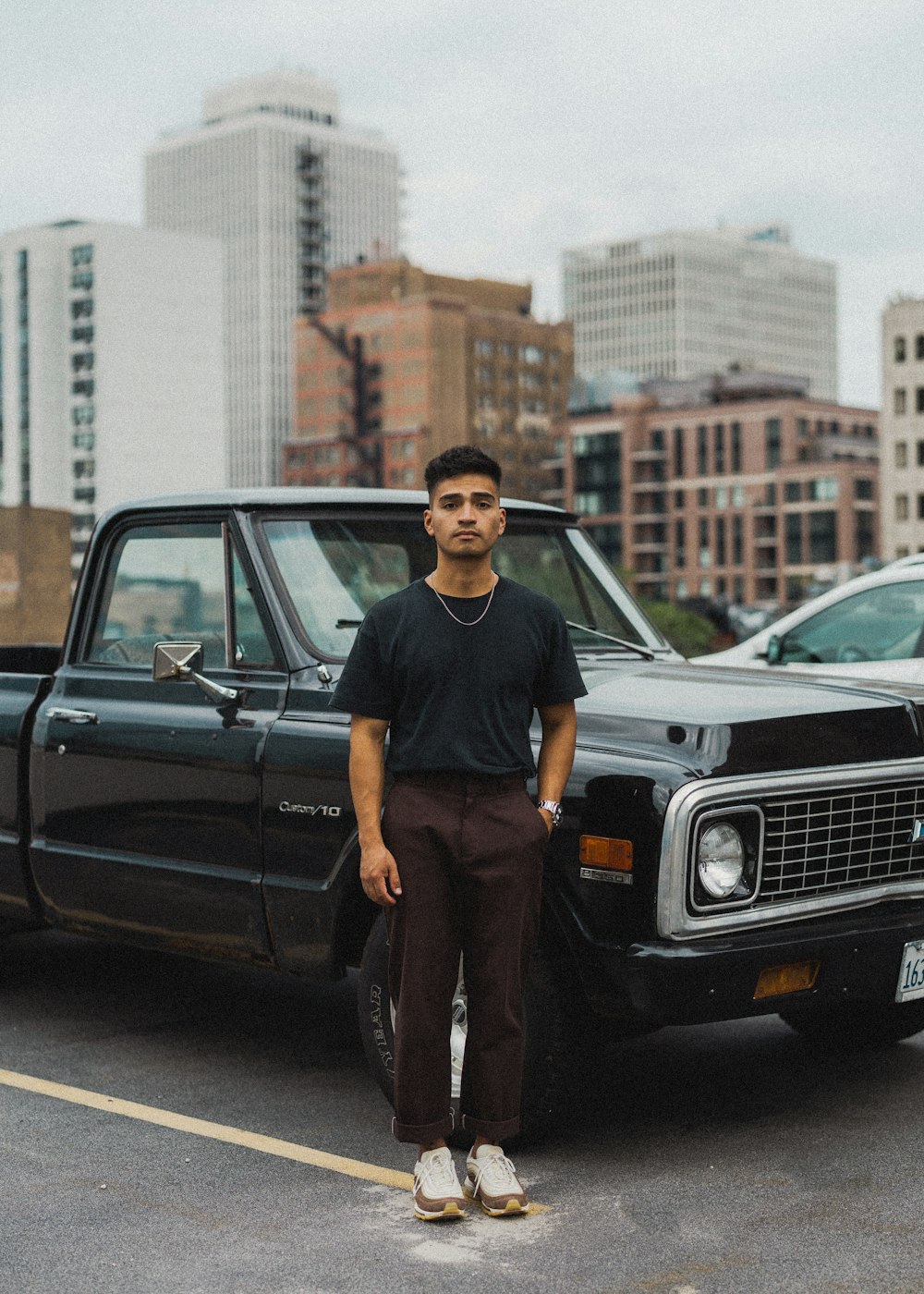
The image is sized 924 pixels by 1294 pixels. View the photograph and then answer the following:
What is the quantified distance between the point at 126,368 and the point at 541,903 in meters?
159

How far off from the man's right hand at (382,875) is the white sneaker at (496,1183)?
2.40 feet

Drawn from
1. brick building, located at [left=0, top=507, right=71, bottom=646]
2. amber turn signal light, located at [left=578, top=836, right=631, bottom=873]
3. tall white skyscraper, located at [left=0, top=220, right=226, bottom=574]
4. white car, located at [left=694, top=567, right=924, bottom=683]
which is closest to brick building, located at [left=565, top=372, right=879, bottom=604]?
tall white skyscraper, located at [left=0, top=220, right=226, bottom=574]

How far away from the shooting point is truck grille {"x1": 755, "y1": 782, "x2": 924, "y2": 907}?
5.05 metres

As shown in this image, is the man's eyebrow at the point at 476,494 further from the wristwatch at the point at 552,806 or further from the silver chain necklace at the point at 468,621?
the wristwatch at the point at 552,806

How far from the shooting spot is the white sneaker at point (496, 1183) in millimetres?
4605

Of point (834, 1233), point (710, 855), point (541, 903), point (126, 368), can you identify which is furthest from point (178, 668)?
point (126, 368)

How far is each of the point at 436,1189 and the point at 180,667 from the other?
6.38ft

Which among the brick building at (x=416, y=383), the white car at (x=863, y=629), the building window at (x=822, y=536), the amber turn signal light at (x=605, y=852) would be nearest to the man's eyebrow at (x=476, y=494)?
the amber turn signal light at (x=605, y=852)

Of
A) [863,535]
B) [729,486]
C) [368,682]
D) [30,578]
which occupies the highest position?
[729,486]

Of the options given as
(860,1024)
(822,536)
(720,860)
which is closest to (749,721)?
(720,860)

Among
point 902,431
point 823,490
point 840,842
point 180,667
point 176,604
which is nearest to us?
point 840,842

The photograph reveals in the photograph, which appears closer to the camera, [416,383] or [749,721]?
Result: [749,721]

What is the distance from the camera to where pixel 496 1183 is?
462cm

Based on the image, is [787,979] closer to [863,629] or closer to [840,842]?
[840,842]
